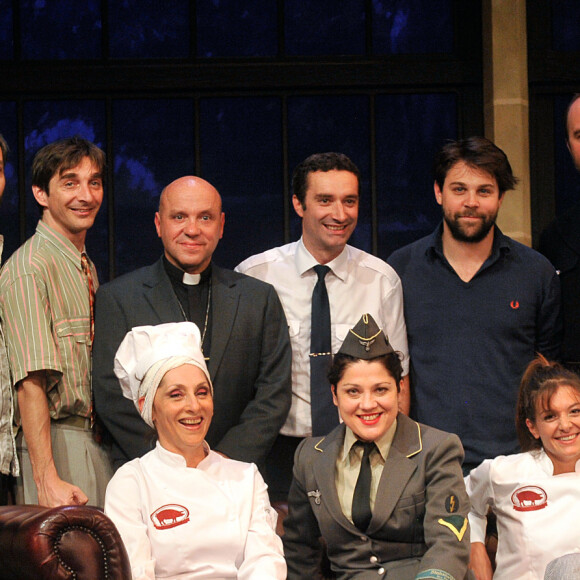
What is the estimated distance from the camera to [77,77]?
4.48 m

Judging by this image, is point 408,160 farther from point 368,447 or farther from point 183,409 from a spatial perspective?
point 183,409

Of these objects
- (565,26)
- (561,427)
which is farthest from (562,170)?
(561,427)

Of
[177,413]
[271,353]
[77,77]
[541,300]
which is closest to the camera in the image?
[177,413]

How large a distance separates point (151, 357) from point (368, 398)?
2.12ft

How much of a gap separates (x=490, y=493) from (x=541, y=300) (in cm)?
81

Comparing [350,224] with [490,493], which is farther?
[350,224]

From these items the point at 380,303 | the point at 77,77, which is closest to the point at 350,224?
the point at 380,303

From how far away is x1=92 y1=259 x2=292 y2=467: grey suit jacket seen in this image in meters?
3.19

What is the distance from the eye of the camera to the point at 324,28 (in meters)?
4.57

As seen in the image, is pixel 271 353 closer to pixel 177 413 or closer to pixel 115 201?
pixel 177 413

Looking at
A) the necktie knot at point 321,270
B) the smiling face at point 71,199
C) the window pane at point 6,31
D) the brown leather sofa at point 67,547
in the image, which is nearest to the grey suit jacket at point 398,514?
the brown leather sofa at point 67,547

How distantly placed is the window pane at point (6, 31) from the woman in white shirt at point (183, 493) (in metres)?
2.18

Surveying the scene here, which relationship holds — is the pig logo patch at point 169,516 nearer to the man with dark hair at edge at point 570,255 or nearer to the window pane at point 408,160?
the man with dark hair at edge at point 570,255

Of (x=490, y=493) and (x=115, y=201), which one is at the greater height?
(x=115, y=201)
